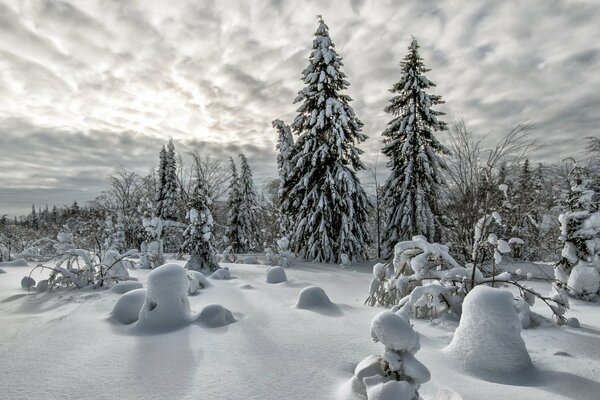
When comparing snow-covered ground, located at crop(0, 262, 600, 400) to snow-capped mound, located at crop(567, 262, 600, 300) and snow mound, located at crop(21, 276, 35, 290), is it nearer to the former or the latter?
snow mound, located at crop(21, 276, 35, 290)

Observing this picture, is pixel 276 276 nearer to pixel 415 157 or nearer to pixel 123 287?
pixel 123 287

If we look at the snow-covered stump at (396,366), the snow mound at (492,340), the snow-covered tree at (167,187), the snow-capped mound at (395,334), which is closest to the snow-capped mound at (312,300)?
the snow mound at (492,340)

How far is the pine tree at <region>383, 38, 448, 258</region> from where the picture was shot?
1515 centimetres

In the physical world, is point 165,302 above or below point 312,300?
above

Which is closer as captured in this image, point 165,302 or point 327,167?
point 165,302

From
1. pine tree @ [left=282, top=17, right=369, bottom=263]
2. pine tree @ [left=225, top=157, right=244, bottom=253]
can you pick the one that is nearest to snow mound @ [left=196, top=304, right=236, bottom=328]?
pine tree @ [left=282, top=17, right=369, bottom=263]

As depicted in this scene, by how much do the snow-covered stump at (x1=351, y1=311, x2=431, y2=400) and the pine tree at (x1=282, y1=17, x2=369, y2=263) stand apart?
40.1 feet

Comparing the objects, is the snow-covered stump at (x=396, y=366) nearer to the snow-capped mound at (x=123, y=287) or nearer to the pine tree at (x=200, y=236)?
the snow-capped mound at (x=123, y=287)

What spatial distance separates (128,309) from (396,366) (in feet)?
11.8

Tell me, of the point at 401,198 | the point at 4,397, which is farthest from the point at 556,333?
the point at 401,198

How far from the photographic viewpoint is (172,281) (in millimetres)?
4020

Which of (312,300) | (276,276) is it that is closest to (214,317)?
(312,300)

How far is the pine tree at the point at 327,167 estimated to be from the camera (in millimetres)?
14516

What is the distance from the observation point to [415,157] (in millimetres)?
15445
